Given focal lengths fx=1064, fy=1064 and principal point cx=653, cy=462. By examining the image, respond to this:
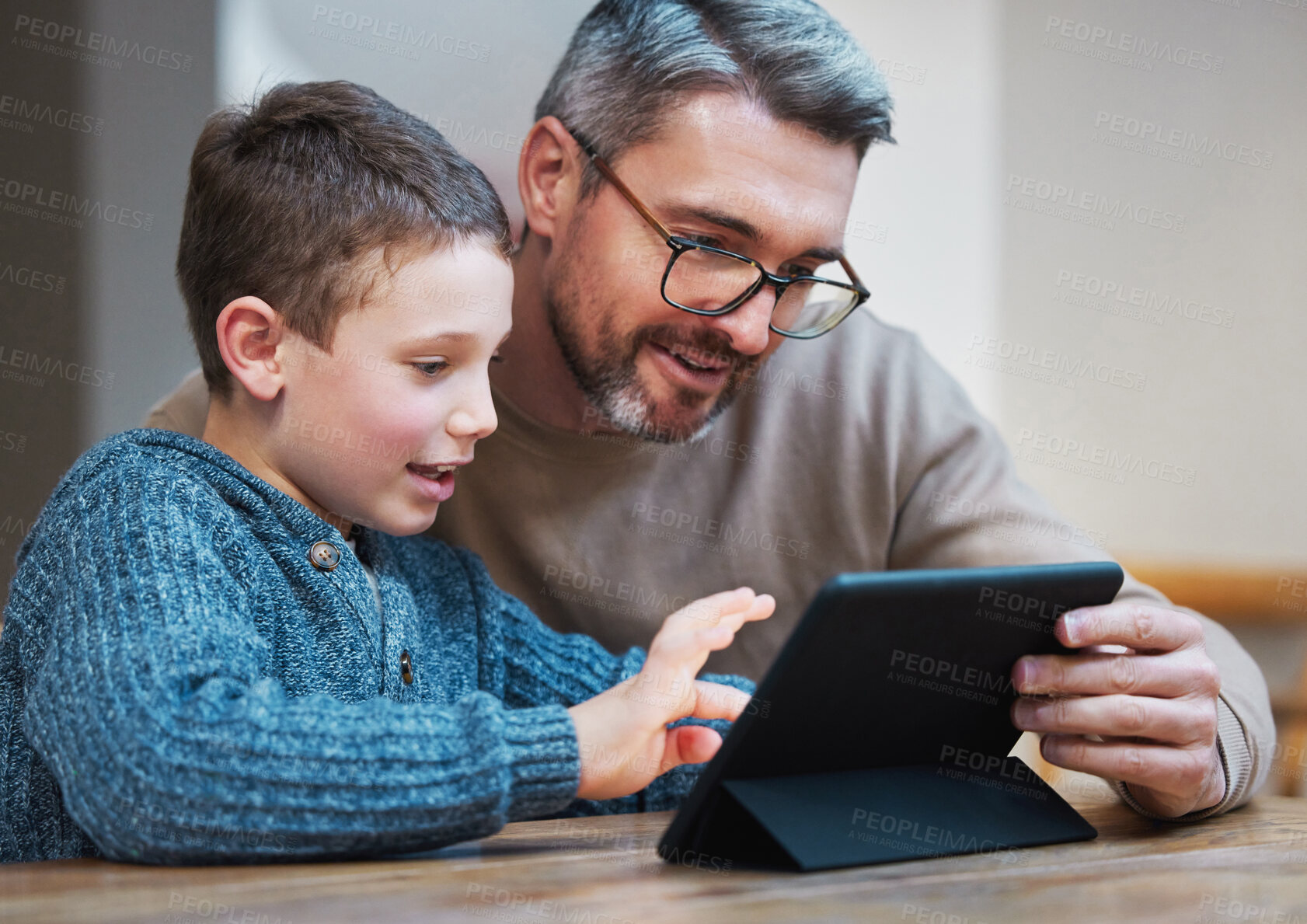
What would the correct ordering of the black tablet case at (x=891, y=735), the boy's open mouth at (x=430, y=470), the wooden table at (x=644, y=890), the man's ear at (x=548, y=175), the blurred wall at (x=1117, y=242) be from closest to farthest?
the wooden table at (x=644, y=890) < the black tablet case at (x=891, y=735) < the boy's open mouth at (x=430, y=470) < the man's ear at (x=548, y=175) < the blurred wall at (x=1117, y=242)

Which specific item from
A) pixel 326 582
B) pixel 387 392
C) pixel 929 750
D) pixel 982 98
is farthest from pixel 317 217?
pixel 982 98

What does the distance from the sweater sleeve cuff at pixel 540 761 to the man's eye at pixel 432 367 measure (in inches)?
12.9

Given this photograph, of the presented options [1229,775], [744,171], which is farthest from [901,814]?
[744,171]

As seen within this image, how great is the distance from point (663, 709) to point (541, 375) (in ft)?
2.36

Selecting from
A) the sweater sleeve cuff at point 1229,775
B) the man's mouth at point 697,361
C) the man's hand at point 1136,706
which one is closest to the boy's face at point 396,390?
the man's mouth at point 697,361

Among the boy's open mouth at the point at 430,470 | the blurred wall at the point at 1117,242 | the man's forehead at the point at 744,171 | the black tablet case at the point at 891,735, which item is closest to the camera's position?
the black tablet case at the point at 891,735

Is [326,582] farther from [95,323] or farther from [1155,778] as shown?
[95,323]

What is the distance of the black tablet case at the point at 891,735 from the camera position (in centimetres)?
67

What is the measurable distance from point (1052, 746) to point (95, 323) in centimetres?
A: 166

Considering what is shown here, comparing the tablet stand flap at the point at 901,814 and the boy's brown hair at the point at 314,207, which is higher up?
the boy's brown hair at the point at 314,207

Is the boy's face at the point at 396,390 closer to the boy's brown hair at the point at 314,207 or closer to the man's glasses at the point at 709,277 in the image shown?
the boy's brown hair at the point at 314,207

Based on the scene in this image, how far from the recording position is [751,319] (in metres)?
1.23

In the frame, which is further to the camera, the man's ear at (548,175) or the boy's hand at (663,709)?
the man's ear at (548,175)

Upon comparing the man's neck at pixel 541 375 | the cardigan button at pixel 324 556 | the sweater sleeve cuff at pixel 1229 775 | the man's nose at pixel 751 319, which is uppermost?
the man's nose at pixel 751 319
